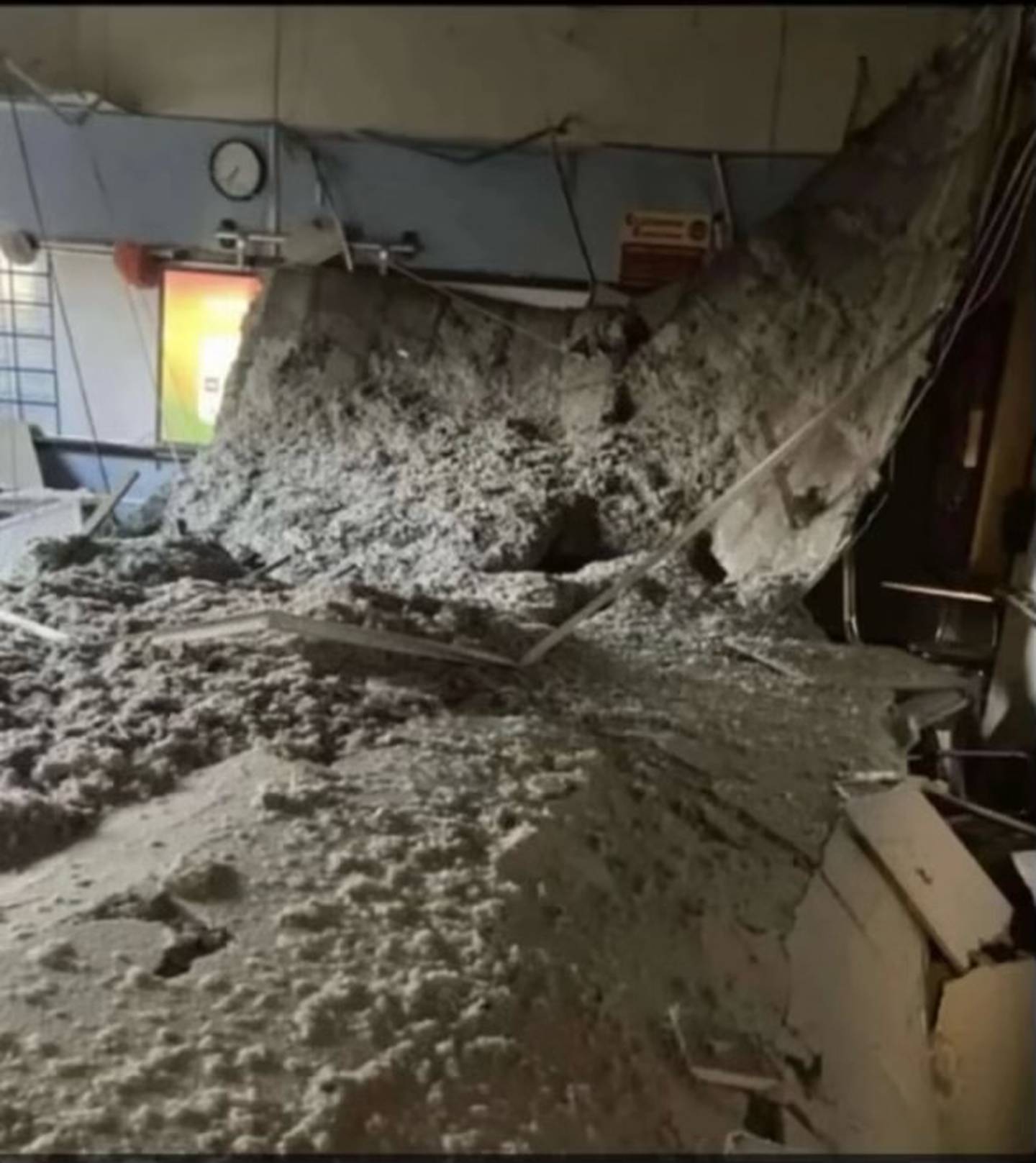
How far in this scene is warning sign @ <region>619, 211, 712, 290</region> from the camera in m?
5.14

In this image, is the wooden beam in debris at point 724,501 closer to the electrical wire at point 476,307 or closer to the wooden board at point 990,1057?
the electrical wire at point 476,307

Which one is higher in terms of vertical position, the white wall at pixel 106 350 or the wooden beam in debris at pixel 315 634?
the white wall at pixel 106 350

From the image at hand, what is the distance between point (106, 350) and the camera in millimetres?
5613

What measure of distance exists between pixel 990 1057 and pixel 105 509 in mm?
3447

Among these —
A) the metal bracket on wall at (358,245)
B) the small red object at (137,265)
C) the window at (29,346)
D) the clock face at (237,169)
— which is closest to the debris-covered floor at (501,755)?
the metal bracket on wall at (358,245)

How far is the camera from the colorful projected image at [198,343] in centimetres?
552

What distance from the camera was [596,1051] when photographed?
1.87 meters

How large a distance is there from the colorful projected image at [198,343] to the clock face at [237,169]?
1.06ft

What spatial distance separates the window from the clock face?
80cm

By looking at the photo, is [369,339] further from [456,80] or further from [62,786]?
[62,786]

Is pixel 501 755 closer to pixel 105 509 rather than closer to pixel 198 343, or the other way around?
pixel 105 509

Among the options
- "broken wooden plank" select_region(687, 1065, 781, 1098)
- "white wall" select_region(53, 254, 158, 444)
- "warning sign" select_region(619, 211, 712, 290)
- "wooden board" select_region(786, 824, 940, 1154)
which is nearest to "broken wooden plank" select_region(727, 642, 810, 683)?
"wooden board" select_region(786, 824, 940, 1154)

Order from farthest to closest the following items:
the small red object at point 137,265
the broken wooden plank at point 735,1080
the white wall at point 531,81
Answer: the small red object at point 137,265 → the white wall at point 531,81 → the broken wooden plank at point 735,1080

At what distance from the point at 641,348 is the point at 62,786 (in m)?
3.15
